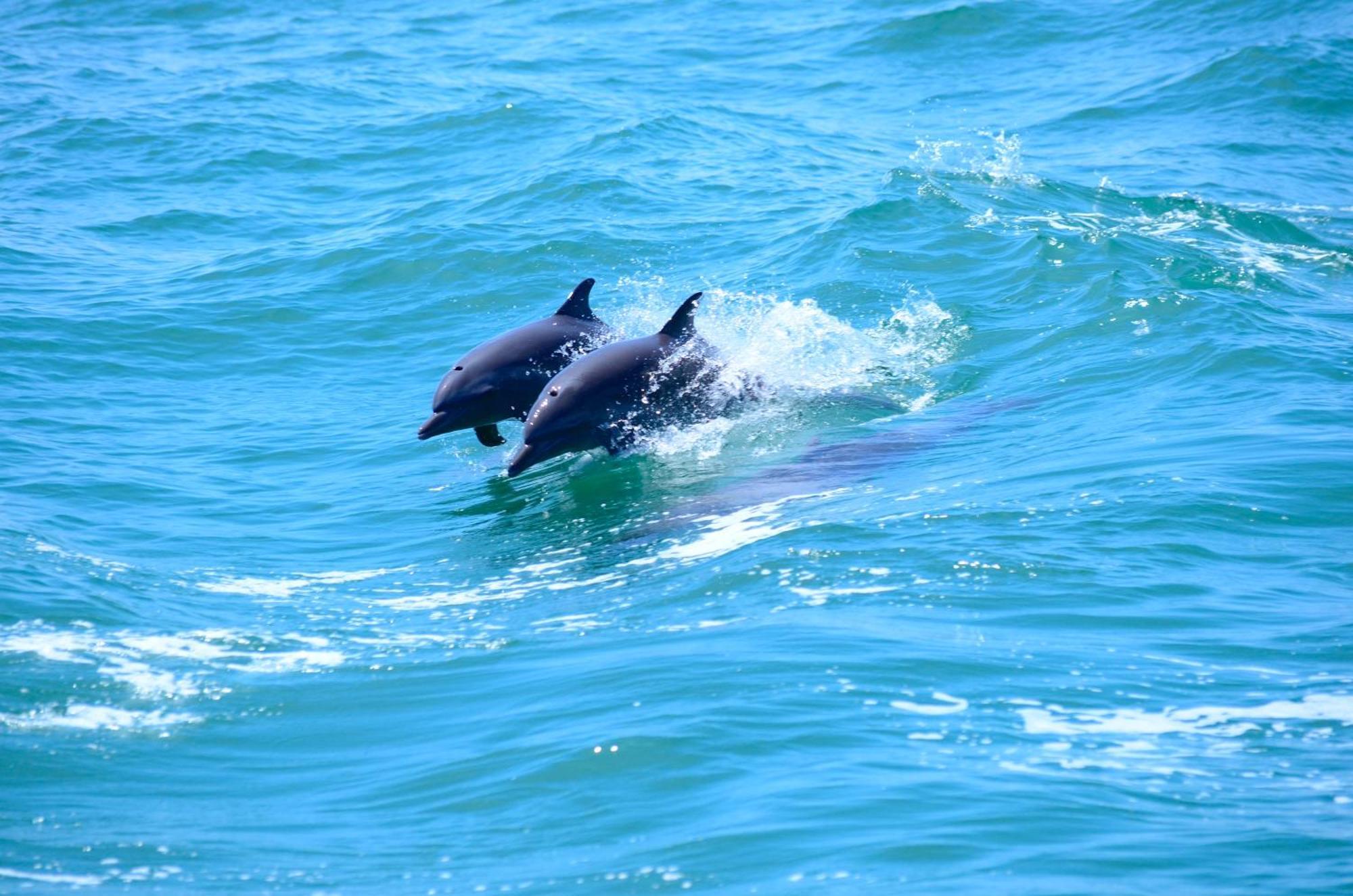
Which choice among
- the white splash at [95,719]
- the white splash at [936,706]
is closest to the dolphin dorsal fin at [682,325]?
the white splash at [936,706]

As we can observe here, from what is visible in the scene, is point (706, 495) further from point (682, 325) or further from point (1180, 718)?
point (1180, 718)

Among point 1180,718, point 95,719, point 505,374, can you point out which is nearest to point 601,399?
point 505,374

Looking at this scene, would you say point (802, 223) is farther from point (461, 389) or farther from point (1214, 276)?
point (461, 389)

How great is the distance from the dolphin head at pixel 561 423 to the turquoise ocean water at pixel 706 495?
17.9 inches

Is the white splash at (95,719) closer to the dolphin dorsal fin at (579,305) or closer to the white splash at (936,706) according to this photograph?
the white splash at (936,706)

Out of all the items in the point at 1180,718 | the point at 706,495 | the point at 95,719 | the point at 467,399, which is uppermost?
the point at 467,399

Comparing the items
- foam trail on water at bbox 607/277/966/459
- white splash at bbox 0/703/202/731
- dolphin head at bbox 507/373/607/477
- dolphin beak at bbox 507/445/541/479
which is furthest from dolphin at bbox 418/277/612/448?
white splash at bbox 0/703/202/731

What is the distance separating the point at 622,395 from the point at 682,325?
0.75 metres

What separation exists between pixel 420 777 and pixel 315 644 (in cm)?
191

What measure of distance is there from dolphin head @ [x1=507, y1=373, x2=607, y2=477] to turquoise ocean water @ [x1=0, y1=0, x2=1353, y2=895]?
0.45 metres

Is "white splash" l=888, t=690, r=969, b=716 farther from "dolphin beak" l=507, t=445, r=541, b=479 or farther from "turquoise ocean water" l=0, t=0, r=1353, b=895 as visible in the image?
"dolphin beak" l=507, t=445, r=541, b=479

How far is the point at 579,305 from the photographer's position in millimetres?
11508

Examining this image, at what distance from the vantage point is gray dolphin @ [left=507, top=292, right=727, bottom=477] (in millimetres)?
10219

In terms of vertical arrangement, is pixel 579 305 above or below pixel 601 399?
above
